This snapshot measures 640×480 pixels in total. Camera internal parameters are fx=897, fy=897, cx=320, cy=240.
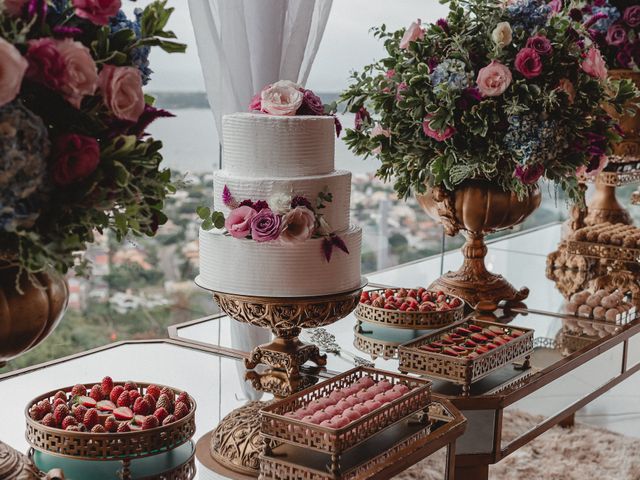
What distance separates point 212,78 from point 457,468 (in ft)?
3.80

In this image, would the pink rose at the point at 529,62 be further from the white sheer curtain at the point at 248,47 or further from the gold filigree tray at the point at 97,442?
the gold filigree tray at the point at 97,442

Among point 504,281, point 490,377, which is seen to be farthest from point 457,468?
point 504,281

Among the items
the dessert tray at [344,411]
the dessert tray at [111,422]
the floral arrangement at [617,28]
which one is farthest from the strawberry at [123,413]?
the floral arrangement at [617,28]

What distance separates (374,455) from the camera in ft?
4.70

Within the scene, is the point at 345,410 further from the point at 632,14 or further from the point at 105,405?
the point at 632,14

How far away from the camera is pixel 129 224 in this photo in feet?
4.12

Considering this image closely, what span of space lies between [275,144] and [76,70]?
57 centimetres

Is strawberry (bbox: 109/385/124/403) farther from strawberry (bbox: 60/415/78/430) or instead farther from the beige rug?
the beige rug

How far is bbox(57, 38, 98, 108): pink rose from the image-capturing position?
1.07m

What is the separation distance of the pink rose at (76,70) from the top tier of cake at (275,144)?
54cm

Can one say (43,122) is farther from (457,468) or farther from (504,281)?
(504,281)

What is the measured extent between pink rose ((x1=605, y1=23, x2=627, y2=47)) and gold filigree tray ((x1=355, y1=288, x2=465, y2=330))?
1.38m

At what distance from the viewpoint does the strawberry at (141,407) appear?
1467mm

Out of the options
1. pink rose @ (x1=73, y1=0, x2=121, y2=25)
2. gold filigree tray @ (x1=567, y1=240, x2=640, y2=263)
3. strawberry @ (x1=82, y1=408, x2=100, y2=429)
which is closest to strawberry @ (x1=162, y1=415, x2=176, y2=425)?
strawberry @ (x1=82, y1=408, x2=100, y2=429)
